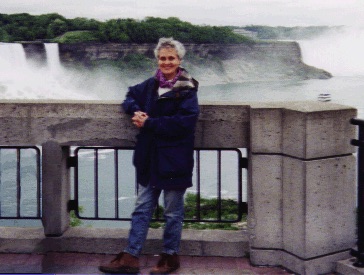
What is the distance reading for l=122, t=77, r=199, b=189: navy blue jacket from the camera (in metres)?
4.55

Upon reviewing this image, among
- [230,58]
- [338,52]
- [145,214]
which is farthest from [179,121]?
[338,52]

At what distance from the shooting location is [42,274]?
489 centimetres

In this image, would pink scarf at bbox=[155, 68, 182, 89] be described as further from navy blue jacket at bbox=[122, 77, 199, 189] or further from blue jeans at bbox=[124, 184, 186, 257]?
blue jeans at bbox=[124, 184, 186, 257]

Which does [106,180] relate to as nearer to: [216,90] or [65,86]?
[65,86]

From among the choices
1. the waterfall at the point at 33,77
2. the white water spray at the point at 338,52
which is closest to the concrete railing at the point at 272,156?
the waterfall at the point at 33,77

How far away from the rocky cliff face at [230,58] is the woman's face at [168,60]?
271 ft

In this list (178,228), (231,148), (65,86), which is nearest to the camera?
(178,228)

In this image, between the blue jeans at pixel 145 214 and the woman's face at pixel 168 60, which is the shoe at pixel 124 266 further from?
the woman's face at pixel 168 60

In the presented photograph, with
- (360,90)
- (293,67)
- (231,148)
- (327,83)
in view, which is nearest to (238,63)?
(293,67)

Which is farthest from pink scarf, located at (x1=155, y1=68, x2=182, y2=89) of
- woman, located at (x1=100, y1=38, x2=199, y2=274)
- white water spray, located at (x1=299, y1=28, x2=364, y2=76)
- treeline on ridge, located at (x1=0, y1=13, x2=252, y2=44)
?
white water spray, located at (x1=299, y1=28, x2=364, y2=76)

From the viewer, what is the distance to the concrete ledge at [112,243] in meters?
5.37

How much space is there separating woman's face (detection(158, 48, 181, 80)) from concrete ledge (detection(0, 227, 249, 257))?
5.12ft

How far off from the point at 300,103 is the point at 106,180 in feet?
77.1

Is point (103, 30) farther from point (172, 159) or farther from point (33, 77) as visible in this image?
point (172, 159)
